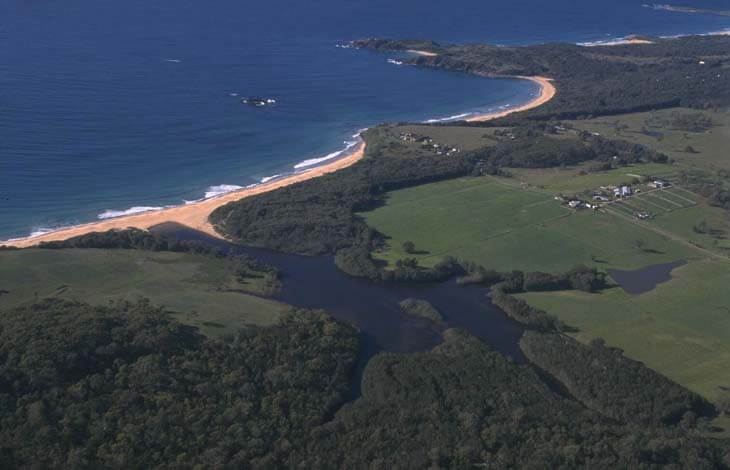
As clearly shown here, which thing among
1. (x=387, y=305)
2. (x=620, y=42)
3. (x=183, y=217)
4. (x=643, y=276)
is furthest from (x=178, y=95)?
(x=620, y=42)

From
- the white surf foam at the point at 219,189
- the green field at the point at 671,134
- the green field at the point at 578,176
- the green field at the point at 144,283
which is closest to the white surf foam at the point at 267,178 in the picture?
the white surf foam at the point at 219,189

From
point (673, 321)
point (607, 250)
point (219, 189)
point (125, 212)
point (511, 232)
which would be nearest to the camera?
point (673, 321)

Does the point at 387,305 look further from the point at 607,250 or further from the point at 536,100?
the point at 536,100

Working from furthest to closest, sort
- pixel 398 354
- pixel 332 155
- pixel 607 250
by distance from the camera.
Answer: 1. pixel 332 155
2. pixel 607 250
3. pixel 398 354

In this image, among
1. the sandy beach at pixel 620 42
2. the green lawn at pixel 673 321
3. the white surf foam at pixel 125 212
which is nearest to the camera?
the green lawn at pixel 673 321

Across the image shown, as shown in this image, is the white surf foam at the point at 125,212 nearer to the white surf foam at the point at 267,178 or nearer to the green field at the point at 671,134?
the white surf foam at the point at 267,178

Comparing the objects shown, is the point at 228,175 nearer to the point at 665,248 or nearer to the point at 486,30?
the point at 665,248
